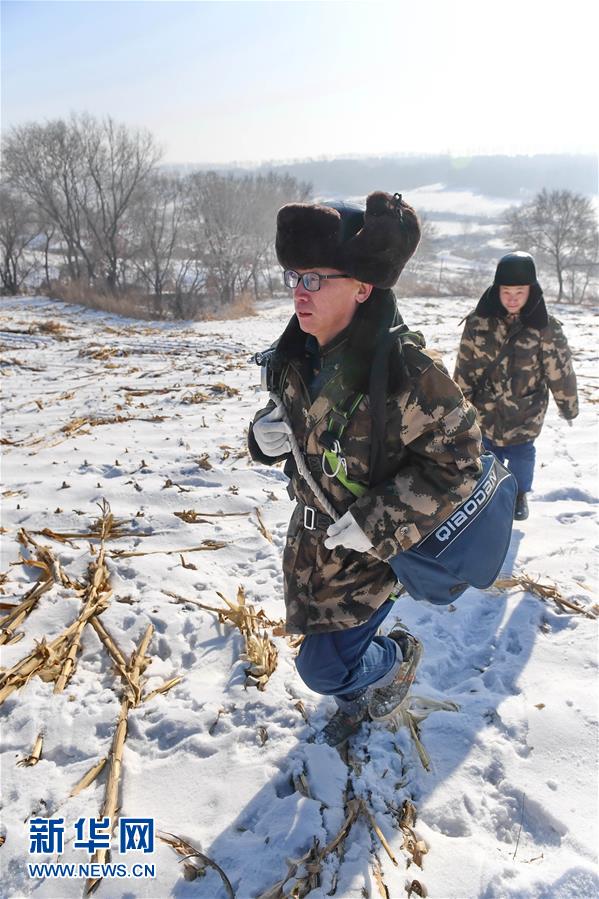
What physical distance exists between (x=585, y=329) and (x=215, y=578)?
1464cm

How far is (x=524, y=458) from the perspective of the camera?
4008 millimetres

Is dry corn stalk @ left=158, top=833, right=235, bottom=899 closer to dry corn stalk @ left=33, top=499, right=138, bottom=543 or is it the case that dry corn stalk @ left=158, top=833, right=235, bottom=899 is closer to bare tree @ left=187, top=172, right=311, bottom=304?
dry corn stalk @ left=33, top=499, right=138, bottom=543

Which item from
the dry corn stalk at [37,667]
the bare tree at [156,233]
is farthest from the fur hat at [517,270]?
the bare tree at [156,233]

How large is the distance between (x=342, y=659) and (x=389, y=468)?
80 cm

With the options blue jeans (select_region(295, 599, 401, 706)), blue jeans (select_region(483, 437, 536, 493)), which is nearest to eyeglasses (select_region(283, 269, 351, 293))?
blue jeans (select_region(295, 599, 401, 706))

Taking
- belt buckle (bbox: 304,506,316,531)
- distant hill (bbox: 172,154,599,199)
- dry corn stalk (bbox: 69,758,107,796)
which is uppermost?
distant hill (bbox: 172,154,599,199)

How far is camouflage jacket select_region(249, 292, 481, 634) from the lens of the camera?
1.73 meters

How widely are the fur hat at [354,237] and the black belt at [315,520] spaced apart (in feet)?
2.77

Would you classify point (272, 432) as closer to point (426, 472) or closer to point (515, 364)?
point (426, 472)

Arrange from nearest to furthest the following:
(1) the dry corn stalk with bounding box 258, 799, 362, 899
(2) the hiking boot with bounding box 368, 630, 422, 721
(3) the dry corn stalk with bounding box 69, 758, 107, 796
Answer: (1) the dry corn stalk with bounding box 258, 799, 362, 899
(3) the dry corn stalk with bounding box 69, 758, 107, 796
(2) the hiking boot with bounding box 368, 630, 422, 721

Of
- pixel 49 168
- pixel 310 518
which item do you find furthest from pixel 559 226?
pixel 310 518

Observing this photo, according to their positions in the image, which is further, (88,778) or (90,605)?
(90,605)

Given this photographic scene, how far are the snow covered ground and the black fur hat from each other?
1.55 meters

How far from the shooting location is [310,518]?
2025mm
